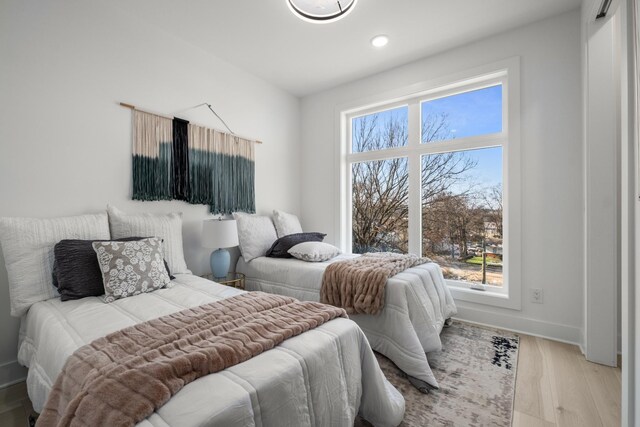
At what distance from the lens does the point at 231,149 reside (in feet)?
10.3

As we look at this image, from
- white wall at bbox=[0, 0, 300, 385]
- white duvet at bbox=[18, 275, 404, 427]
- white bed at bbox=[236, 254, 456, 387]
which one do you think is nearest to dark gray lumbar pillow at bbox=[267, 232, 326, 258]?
white bed at bbox=[236, 254, 456, 387]

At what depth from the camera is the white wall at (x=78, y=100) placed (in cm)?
183

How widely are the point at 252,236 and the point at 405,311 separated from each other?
68.9 inches

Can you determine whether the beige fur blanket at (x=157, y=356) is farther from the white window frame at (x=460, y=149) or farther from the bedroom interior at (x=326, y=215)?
the white window frame at (x=460, y=149)

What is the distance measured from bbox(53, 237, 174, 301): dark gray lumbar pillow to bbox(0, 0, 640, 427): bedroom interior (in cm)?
1

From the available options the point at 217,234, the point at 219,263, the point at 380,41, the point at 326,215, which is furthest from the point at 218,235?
the point at 380,41

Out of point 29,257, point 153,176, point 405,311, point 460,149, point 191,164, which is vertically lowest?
point 405,311

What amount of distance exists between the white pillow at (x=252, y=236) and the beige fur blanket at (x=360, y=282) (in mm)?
973

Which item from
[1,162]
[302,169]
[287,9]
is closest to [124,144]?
[1,162]

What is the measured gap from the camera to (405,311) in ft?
6.36

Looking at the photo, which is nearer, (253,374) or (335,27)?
(253,374)

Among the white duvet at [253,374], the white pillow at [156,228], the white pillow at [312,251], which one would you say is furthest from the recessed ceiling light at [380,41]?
the white duvet at [253,374]

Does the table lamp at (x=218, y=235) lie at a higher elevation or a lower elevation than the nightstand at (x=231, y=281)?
higher

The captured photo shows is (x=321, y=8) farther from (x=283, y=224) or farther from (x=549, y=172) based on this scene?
(x=549, y=172)
